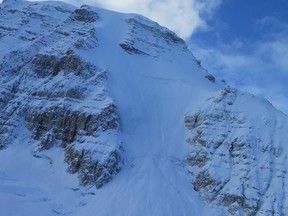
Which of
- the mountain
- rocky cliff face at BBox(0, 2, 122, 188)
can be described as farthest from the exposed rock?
rocky cliff face at BBox(0, 2, 122, 188)

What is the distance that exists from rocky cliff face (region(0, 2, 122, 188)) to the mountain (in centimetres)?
20

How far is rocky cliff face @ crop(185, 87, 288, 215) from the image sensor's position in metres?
67.0

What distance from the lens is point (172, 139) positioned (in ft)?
269

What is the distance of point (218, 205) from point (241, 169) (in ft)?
23.0

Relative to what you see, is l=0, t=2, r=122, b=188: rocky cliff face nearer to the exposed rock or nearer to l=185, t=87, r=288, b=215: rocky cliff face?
the exposed rock

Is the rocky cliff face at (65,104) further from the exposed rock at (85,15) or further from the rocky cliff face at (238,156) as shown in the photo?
the rocky cliff face at (238,156)

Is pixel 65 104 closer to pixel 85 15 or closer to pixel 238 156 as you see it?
pixel 238 156

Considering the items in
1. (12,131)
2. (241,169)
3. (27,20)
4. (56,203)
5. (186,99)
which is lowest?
(56,203)

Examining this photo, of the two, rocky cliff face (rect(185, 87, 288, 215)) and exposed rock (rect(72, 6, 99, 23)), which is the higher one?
exposed rock (rect(72, 6, 99, 23))

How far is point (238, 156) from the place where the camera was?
73.8 m

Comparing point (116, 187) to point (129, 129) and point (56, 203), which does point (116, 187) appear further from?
point (129, 129)

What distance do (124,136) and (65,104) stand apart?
38.1 ft

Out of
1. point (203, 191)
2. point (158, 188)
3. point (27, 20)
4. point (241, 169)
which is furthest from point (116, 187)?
point (27, 20)

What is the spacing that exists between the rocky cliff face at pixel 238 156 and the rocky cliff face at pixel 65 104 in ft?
42.4
